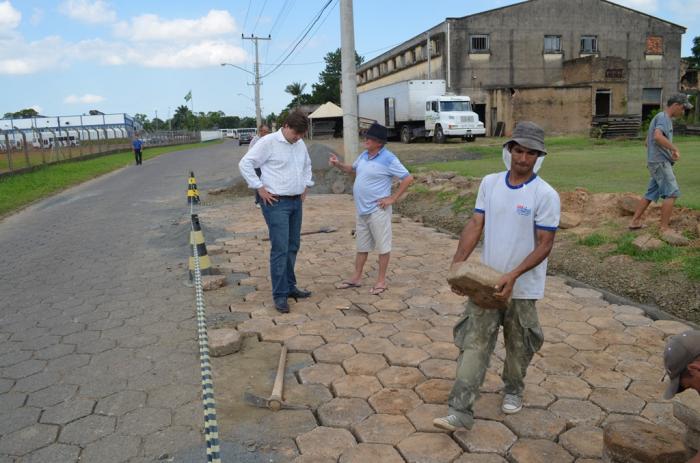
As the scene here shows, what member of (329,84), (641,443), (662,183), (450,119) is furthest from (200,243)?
(329,84)

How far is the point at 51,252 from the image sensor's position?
28.0 feet

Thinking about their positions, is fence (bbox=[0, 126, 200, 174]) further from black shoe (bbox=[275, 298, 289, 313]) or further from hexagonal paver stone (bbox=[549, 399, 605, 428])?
hexagonal paver stone (bbox=[549, 399, 605, 428])

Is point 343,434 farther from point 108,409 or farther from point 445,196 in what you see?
point 445,196

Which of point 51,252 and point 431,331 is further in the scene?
point 51,252

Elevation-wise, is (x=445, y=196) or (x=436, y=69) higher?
(x=436, y=69)

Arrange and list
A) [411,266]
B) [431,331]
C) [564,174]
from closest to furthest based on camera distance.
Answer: [431,331] < [411,266] < [564,174]

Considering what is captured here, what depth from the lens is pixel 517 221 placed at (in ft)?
10.0

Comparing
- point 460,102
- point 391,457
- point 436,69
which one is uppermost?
point 436,69

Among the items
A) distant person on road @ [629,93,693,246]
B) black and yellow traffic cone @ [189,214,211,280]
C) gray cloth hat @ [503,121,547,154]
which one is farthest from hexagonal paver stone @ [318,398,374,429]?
distant person on road @ [629,93,693,246]

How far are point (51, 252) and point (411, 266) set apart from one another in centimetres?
543

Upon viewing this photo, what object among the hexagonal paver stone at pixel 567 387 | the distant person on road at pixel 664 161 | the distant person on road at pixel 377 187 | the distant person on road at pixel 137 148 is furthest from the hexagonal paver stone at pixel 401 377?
the distant person on road at pixel 137 148

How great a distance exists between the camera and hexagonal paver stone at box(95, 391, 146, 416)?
3527mm

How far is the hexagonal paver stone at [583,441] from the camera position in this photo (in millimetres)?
2973

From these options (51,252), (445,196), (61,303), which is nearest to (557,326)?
(61,303)
